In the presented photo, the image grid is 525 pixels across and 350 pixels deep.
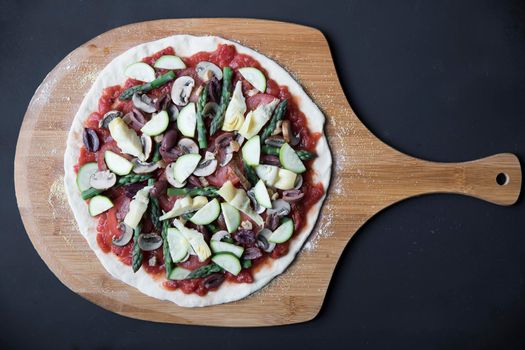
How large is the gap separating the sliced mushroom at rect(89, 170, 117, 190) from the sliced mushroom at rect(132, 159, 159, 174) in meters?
0.19

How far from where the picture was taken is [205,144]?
4051mm

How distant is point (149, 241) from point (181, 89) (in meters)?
1.33

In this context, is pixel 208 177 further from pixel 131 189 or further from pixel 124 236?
pixel 124 236

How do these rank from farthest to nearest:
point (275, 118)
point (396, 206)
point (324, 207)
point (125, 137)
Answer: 1. point (396, 206)
2. point (324, 207)
3. point (275, 118)
4. point (125, 137)

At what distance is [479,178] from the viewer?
171 inches

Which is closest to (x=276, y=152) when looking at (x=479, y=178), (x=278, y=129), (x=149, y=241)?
(x=278, y=129)

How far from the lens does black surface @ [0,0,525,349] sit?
4.40 metres

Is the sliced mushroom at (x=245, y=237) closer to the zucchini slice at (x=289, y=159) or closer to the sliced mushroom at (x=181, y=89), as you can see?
the zucchini slice at (x=289, y=159)

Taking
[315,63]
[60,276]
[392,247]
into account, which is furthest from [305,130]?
[60,276]

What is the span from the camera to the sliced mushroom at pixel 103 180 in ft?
13.2

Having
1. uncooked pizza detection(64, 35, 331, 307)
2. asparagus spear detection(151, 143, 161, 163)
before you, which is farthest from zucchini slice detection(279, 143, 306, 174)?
asparagus spear detection(151, 143, 161, 163)

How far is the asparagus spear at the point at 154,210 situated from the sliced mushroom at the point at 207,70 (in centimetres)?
100

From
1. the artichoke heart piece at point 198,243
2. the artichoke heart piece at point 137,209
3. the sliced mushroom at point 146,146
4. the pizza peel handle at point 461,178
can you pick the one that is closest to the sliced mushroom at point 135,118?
the sliced mushroom at point 146,146

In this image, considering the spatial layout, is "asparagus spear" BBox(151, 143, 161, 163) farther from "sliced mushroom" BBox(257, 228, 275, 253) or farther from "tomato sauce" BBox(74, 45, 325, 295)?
"sliced mushroom" BBox(257, 228, 275, 253)
